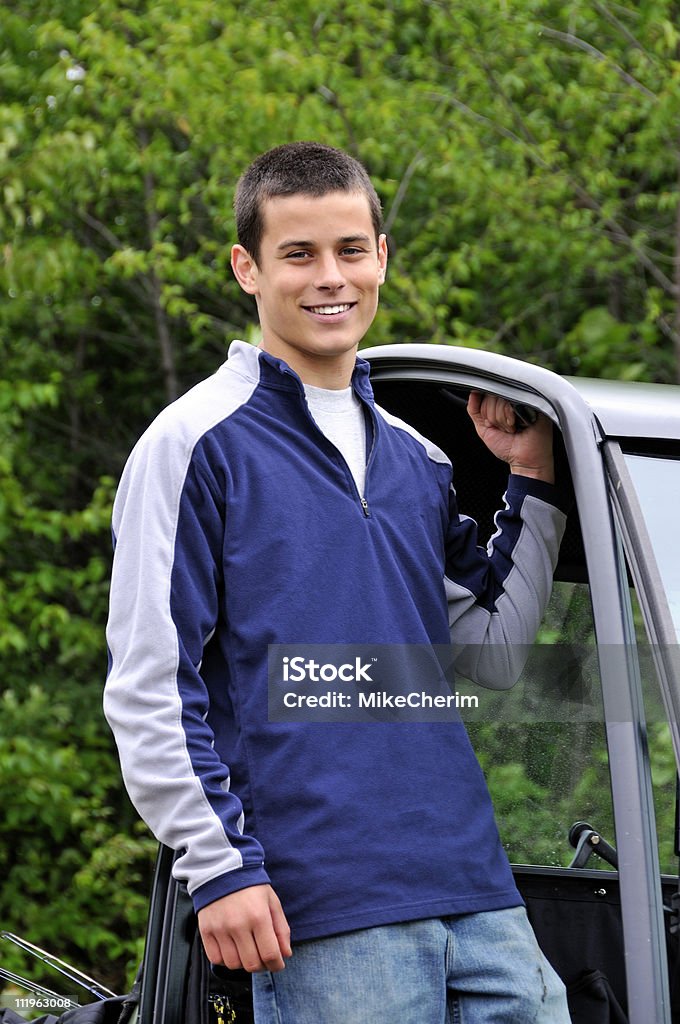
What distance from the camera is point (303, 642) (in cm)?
195

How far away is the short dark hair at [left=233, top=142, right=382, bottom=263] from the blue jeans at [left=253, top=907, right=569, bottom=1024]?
1089 mm

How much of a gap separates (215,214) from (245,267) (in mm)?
4279

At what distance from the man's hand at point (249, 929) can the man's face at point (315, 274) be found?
0.87m

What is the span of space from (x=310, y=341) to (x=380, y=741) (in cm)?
65

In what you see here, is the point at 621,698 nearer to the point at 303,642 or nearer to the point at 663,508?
the point at 663,508

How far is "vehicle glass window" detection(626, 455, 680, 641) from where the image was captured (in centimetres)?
183

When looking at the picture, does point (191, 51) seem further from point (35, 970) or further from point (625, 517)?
point (625, 517)

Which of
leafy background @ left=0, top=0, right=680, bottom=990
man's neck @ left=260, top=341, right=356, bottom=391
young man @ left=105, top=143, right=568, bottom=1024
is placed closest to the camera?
young man @ left=105, top=143, right=568, bottom=1024

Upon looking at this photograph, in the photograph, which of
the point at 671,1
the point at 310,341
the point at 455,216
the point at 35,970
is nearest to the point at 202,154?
the point at 455,216

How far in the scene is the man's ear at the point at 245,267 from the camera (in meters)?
2.26

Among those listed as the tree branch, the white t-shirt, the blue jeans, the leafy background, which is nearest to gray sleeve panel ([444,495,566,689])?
the white t-shirt

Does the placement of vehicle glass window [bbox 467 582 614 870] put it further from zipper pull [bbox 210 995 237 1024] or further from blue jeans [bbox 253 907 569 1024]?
zipper pull [bbox 210 995 237 1024]

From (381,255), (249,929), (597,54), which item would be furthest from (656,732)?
(597,54)

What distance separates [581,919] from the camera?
112 inches
